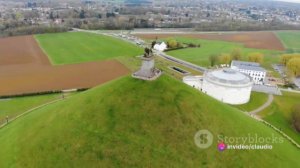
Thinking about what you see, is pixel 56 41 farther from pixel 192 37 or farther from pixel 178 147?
pixel 178 147

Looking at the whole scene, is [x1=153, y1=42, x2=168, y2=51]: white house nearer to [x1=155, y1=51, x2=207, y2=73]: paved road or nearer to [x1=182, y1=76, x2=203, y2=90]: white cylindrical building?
[x1=155, y1=51, x2=207, y2=73]: paved road

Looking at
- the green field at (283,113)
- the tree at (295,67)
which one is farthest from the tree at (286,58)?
the green field at (283,113)

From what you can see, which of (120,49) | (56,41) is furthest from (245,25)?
(56,41)

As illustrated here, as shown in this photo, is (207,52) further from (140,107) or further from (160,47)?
(140,107)

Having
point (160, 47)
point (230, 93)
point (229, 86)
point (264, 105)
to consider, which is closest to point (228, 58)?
point (160, 47)

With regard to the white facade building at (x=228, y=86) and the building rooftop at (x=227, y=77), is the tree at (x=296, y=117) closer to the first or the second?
the white facade building at (x=228, y=86)

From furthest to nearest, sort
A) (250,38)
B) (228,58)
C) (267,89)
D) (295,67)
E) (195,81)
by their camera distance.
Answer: (250,38)
(228,58)
(295,67)
(267,89)
(195,81)
